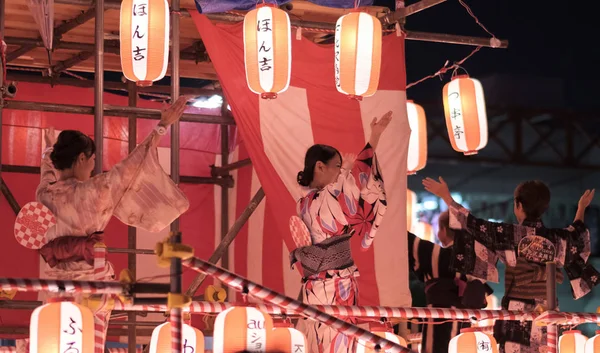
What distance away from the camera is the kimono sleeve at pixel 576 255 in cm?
684

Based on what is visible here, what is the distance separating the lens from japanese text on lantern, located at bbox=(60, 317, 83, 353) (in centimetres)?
490

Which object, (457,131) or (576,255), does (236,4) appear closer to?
(457,131)

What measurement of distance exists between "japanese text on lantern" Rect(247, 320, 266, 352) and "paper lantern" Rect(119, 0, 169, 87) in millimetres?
2581

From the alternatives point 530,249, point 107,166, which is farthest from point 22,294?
point 530,249

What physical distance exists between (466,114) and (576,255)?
2.56 metres

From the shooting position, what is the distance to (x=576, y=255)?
696 centimetres

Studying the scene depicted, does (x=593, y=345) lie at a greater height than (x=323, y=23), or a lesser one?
lesser

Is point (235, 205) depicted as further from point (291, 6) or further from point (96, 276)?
point (96, 276)

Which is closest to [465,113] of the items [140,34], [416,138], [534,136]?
[416,138]

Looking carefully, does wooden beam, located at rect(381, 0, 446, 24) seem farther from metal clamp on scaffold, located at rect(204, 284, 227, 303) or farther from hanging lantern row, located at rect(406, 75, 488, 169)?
metal clamp on scaffold, located at rect(204, 284, 227, 303)

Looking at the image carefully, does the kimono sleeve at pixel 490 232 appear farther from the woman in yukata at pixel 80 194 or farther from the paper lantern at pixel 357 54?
the woman in yukata at pixel 80 194

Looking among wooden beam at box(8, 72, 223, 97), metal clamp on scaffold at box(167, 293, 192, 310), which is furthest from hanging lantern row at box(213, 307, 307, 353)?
wooden beam at box(8, 72, 223, 97)

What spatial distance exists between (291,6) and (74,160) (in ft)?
11.5

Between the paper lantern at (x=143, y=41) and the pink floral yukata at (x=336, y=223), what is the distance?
1744mm
